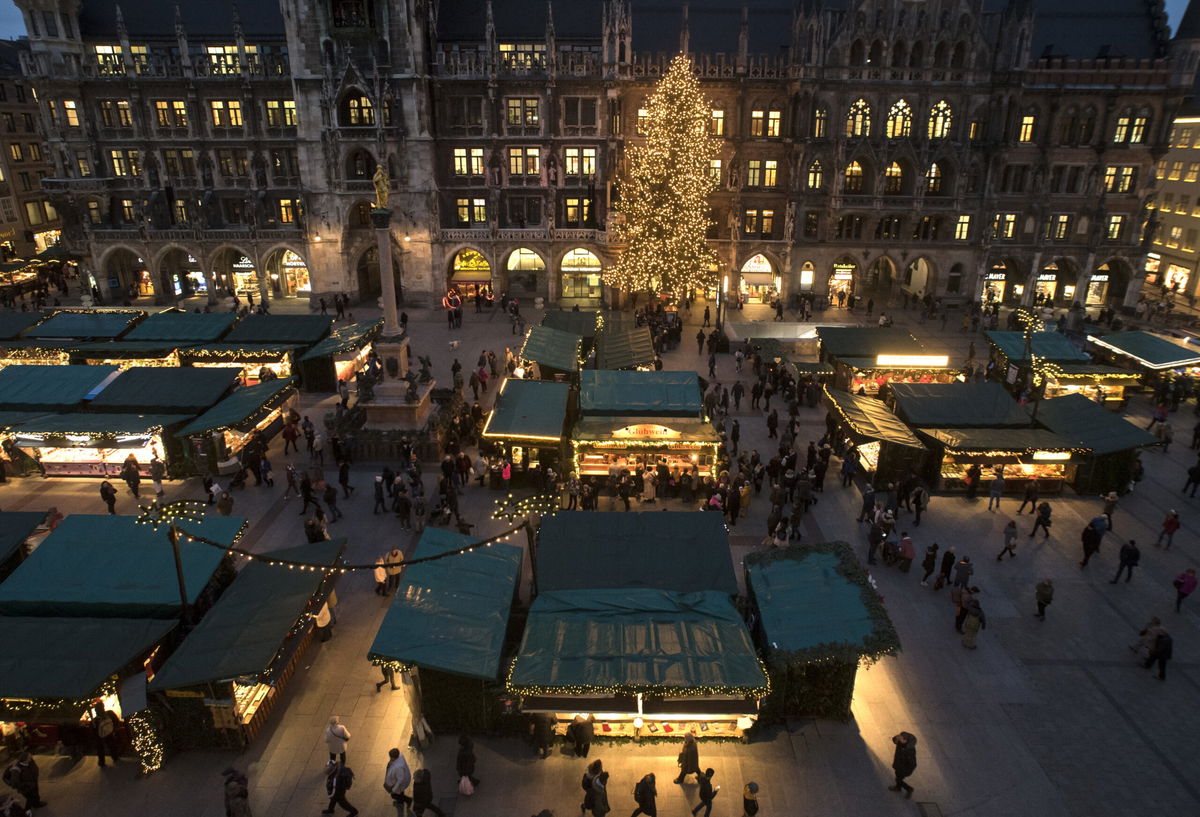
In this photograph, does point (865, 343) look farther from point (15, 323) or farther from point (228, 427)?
point (15, 323)

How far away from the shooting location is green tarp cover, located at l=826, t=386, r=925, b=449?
2658 cm

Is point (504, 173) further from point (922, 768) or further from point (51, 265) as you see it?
point (922, 768)

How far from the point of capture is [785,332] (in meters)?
43.3

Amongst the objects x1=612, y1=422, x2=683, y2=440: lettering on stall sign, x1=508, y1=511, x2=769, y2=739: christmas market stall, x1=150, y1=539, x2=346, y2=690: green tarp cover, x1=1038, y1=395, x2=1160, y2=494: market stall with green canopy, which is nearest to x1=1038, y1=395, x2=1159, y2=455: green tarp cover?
x1=1038, y1=395, x2=1160, y2=494: market stall with green canopy

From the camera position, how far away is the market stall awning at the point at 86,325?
36781mm

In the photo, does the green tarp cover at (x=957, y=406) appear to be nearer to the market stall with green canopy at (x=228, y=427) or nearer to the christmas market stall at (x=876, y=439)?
the christmas market stall at (x=876, y=439)

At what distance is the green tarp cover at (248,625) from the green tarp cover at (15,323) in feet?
93.4

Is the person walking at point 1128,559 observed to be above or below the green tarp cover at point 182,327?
below

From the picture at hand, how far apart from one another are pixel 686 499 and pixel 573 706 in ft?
39.3

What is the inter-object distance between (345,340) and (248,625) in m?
22.6

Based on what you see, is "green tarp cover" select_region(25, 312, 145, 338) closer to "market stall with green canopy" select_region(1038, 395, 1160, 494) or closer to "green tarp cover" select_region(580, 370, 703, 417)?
"green tarp cover" select_region(580, 370, 703, 417)

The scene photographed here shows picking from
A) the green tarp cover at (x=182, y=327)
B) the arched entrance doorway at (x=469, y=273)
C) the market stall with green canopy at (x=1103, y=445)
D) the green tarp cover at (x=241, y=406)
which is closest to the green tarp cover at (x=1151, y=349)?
the market stall with green canopy at (x=1103, y=445)

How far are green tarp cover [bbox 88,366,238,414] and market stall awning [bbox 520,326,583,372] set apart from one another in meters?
12.7

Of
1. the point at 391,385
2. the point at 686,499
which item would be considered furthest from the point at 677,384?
the point at 391,385
